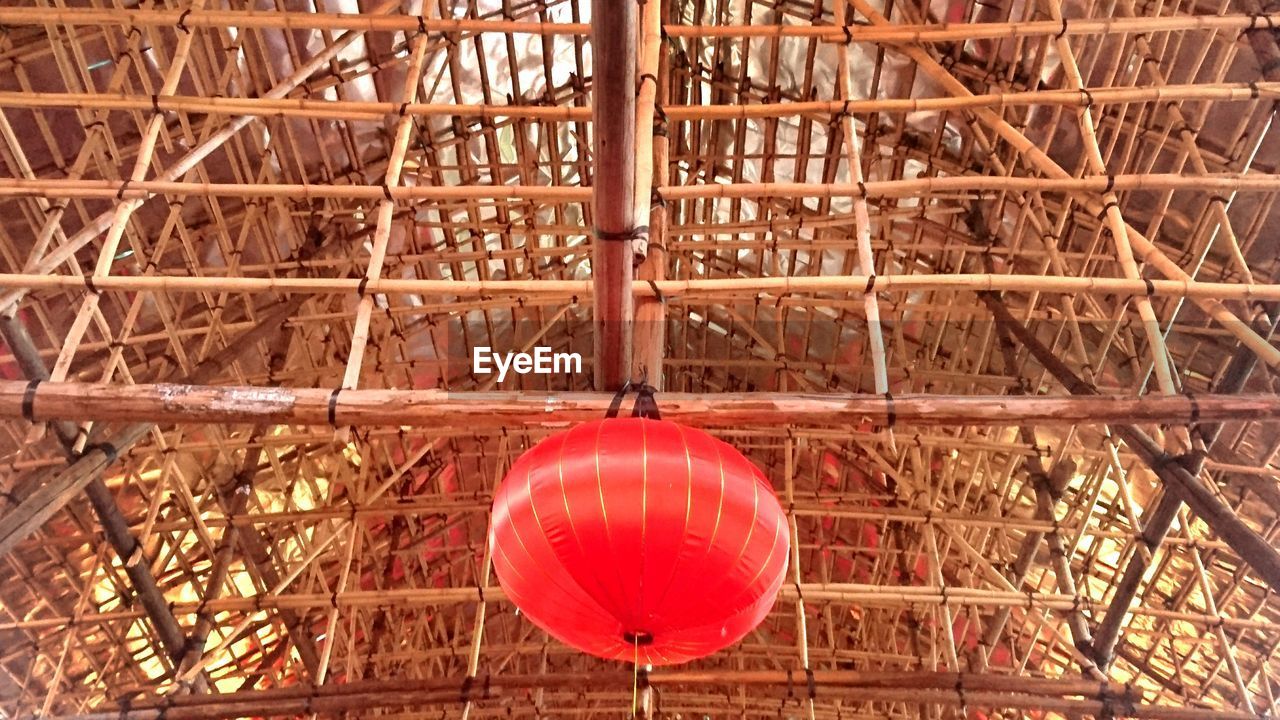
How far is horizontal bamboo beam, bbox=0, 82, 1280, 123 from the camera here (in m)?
4.16

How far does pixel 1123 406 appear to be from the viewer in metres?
3.79

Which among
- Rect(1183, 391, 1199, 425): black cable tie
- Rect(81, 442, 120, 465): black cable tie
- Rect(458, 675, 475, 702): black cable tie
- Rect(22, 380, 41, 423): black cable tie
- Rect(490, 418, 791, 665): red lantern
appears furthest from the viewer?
Rect(458, 675, 475, 702): black cable tie

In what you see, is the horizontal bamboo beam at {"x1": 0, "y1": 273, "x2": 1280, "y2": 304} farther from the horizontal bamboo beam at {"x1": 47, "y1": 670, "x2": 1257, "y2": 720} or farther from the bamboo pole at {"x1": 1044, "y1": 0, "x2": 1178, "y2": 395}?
the horizontal bamboo beam at {"x1": 47, "y1": 670, "x2": 1257, "y2": 720}

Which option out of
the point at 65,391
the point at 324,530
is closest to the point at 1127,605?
the point at 65,391

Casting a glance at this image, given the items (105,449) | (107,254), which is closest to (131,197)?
(107,254)

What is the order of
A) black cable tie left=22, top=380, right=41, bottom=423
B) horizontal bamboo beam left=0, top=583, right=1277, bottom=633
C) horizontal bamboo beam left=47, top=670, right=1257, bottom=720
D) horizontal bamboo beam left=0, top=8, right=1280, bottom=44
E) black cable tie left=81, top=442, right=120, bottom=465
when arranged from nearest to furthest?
black cable tie left=22, top=380, right=41, bottom=423, horizontal bamboo beam left=0, top=8, right=1280, bottom=44, black cable tie left=81, top=442, right=120, bottom=465, horizontal bamboo beam left=47, top=670, right=1257, bottom=720, horizontal bamboo beam left=0, top=583, right=1277, bottom=633

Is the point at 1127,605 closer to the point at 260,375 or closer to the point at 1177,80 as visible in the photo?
the point at 1177,80

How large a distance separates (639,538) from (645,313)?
5.13 feet

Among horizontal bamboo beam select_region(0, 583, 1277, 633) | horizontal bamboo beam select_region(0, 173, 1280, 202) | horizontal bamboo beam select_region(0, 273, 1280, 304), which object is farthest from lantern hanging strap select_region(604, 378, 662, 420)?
horizontal bamboo beam select_region(0, 583, 1277, 633)

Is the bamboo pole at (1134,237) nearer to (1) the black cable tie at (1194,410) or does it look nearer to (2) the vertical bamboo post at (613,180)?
(1) the black cable tie at (1194,410)

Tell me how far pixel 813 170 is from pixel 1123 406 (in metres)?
4.30

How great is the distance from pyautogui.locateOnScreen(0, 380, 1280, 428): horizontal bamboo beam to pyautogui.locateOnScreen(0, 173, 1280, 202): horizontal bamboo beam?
92 centimetres

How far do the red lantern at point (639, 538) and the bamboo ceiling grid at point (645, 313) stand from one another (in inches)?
39.3

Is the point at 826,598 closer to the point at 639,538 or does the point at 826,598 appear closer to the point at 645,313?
the point at 645,313
